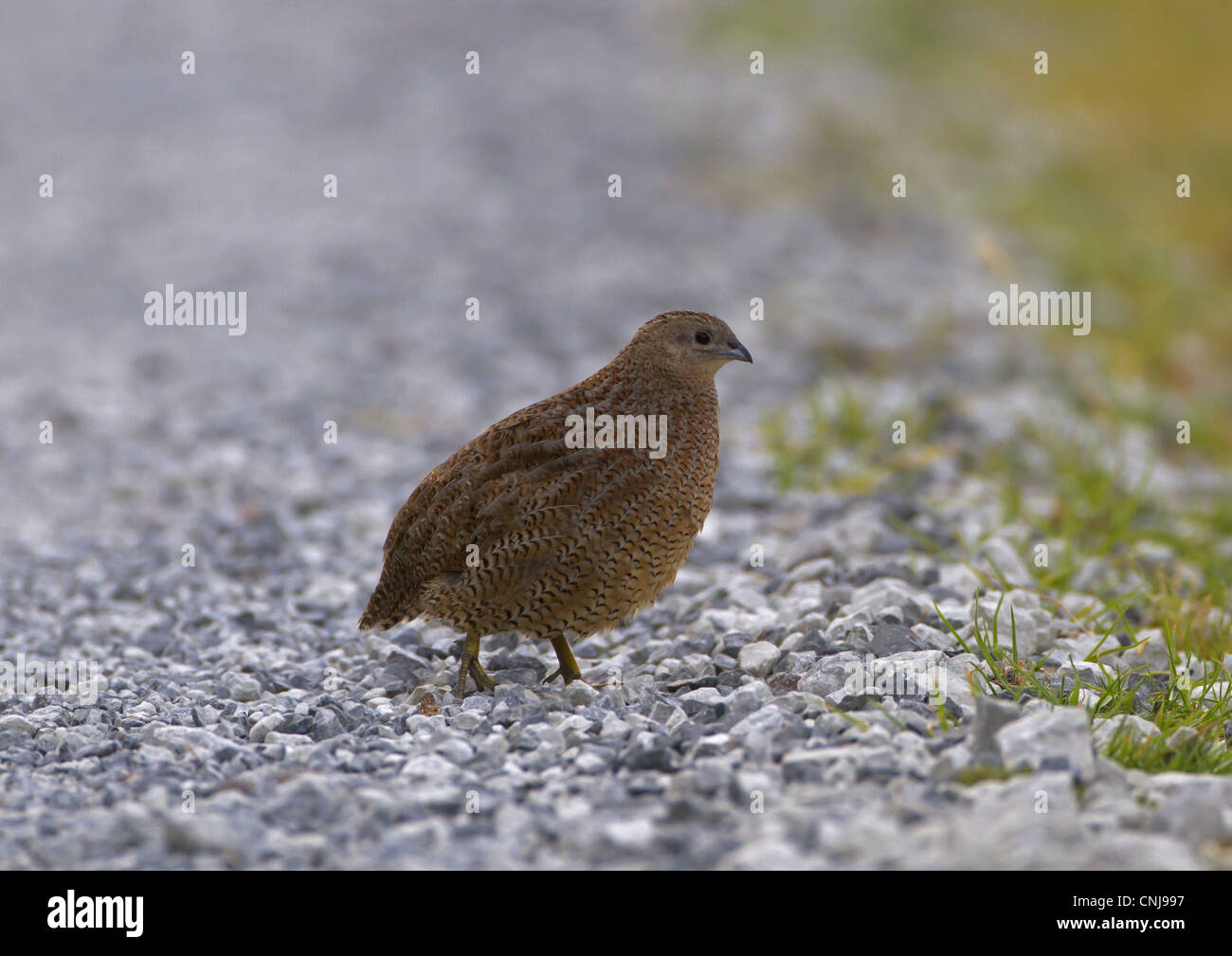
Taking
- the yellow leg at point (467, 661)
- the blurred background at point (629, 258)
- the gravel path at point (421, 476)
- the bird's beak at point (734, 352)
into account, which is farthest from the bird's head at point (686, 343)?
the blurred background at point (629, 258)

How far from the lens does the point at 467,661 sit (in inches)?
194

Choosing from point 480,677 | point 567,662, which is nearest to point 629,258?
point 567,662

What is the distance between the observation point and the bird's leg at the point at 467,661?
484 centimetres

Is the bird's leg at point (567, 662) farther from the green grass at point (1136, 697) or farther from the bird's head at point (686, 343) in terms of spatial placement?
the green grass at point (1136, 697)

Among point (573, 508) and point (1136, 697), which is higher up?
point (573, 508)

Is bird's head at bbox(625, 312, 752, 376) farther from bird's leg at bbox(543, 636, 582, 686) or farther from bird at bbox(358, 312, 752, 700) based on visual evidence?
bird's leg at bbox(543, 636, 582, 686)

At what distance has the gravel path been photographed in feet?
11.8

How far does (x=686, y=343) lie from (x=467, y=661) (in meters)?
1.43

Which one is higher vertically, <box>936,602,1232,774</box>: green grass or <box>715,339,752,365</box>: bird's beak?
<box>715,339,752,365</box>: bird's beak

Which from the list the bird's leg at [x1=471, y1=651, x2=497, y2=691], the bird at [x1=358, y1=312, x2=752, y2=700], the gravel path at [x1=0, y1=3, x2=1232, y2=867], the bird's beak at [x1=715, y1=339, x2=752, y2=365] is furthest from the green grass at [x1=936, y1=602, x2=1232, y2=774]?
the bird's leg at [x1=471, y1=651, x2=497, y2=691]

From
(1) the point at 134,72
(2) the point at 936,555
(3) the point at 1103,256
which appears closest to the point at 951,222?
(3) the point at 1103,256

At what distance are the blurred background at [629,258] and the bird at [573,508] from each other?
171cm

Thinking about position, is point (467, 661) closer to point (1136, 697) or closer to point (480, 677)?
point (480, 677)

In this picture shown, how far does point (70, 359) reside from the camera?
1005cm
